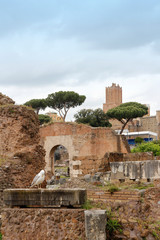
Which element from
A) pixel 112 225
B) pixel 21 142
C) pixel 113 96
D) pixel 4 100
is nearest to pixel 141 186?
pixel 112 225

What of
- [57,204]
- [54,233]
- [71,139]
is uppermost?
[71,139]

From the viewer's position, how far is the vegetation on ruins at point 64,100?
1618 inches

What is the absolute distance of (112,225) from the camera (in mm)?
4660

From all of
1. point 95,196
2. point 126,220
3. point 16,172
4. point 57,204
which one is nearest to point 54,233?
point 57,204

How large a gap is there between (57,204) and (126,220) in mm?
1057

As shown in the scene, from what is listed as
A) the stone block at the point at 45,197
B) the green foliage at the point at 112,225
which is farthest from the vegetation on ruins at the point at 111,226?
the stone block at the point at 45,197

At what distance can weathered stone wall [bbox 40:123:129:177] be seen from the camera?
19031mm

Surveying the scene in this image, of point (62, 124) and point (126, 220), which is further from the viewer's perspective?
point (62, 124)

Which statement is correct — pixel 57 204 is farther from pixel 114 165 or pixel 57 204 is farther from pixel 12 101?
pixel 12 101

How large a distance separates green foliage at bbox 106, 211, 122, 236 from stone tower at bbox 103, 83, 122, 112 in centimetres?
7583

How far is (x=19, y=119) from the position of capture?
830 centimetres

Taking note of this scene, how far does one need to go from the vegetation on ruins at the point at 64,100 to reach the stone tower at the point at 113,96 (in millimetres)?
39095

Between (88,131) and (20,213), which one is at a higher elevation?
(88,131)

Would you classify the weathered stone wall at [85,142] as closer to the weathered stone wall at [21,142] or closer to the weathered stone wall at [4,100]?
the weathered stone wall at [4,100]
